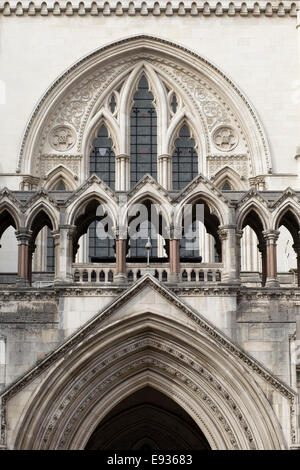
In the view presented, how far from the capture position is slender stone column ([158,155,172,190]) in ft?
134

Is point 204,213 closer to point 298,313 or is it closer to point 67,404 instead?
point 298,313

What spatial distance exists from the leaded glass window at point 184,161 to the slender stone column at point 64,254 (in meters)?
8.65

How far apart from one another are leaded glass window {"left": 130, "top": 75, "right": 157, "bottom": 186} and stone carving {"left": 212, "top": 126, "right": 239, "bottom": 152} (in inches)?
75.8

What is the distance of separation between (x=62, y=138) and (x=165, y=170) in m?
3.34

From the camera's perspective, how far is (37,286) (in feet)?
111

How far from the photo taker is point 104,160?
41531 millimetres

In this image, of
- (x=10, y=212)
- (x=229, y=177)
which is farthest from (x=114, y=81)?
(x=10, y=212)

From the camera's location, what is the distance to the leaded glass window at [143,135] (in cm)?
4150

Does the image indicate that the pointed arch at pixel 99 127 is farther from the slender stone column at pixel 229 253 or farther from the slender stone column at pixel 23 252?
the slender stone column at pixel 229 253

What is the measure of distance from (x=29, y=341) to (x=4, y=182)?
9164mm

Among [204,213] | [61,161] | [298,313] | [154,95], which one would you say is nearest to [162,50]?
[154,95]

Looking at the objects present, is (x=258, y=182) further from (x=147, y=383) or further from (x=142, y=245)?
(x=147, y=383)

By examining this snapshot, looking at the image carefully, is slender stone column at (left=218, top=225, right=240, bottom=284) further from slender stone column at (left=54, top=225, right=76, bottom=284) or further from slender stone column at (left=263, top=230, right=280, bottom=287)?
slender stone column at (left=54, top=225, right=76, bottom=284)

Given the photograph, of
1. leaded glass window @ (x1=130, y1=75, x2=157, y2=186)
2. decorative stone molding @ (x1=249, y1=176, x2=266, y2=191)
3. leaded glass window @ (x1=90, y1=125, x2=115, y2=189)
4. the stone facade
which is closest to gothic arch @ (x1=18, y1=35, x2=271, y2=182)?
decorative stone molding @ (x1=249, y1=176, x2=266, y2=191)
